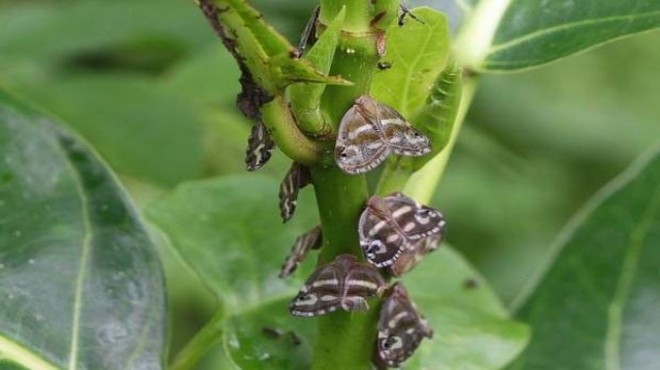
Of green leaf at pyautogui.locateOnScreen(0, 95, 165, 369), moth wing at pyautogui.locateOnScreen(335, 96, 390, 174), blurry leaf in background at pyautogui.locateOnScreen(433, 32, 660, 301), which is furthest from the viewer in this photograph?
blurry leaf in background at pyautogui.locateOnScreen(433, 32, 660, 301)

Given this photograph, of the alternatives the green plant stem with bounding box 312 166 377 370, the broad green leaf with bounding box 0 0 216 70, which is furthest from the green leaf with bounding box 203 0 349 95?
the broad green leaf with bounding box 0 0 216 70

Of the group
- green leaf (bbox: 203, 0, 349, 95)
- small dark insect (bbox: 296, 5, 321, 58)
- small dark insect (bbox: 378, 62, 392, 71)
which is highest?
green leaf (bbox: 203, 0, 349, 95)

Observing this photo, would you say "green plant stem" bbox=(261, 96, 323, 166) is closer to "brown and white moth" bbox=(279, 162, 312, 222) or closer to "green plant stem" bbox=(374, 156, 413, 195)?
"brown and white moth" bbox=(279, 162, 312, 222)

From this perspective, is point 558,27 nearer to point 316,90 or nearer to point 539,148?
point 316,90

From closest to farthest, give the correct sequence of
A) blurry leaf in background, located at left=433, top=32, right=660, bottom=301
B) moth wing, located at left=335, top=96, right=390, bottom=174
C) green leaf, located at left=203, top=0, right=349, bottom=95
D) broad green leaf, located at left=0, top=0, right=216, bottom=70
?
green leaf, located at left=203, top=0, right=349, bottom=95, moth wing, located at left=335, top=96, right=390, bottom=174, broad green leaf, located at left=0, top=0, right=216, bottom=70, blurry leaf in background, located at left=433, top=32, right=660, bottom=301

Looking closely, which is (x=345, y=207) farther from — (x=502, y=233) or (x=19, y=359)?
(x=502, y=233)

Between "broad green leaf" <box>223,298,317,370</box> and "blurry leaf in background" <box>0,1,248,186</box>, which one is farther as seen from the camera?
"blurry leaf in background" <box>0,1,248,186</box>
